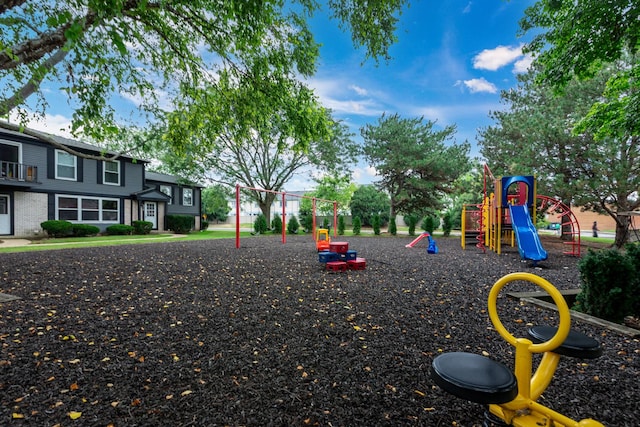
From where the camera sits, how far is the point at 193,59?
6.11m

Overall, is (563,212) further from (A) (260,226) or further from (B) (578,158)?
(A) (260,226)

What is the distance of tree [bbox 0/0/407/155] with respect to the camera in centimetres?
464

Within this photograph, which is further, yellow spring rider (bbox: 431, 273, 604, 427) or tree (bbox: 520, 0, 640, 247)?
tree (bbox: 520, 0, 640, 247)

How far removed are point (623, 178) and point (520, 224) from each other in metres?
6.78

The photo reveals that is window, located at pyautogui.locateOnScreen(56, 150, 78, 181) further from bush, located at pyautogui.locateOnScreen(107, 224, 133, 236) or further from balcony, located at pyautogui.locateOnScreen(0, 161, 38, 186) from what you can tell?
bush, located at pyautogui.locateOnScreen(107, 224, 133, 236)

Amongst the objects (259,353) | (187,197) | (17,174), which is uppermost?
(17,174)

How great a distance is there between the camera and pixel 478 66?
1079 centimetres

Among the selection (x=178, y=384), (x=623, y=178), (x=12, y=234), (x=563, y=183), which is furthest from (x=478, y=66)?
(x=12, y=234)

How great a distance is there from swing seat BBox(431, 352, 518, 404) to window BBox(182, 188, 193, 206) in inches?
1090

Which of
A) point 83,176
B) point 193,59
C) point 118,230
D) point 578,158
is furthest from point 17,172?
point 578,158

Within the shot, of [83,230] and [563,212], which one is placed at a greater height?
[563,212]

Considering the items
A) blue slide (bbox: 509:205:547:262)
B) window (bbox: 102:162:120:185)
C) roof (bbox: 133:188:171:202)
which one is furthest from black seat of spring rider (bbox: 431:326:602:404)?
roof (bbox: 133:188:171:202)

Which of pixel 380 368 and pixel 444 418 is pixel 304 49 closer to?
pixel 380 368

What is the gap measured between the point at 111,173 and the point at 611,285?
918 inches
